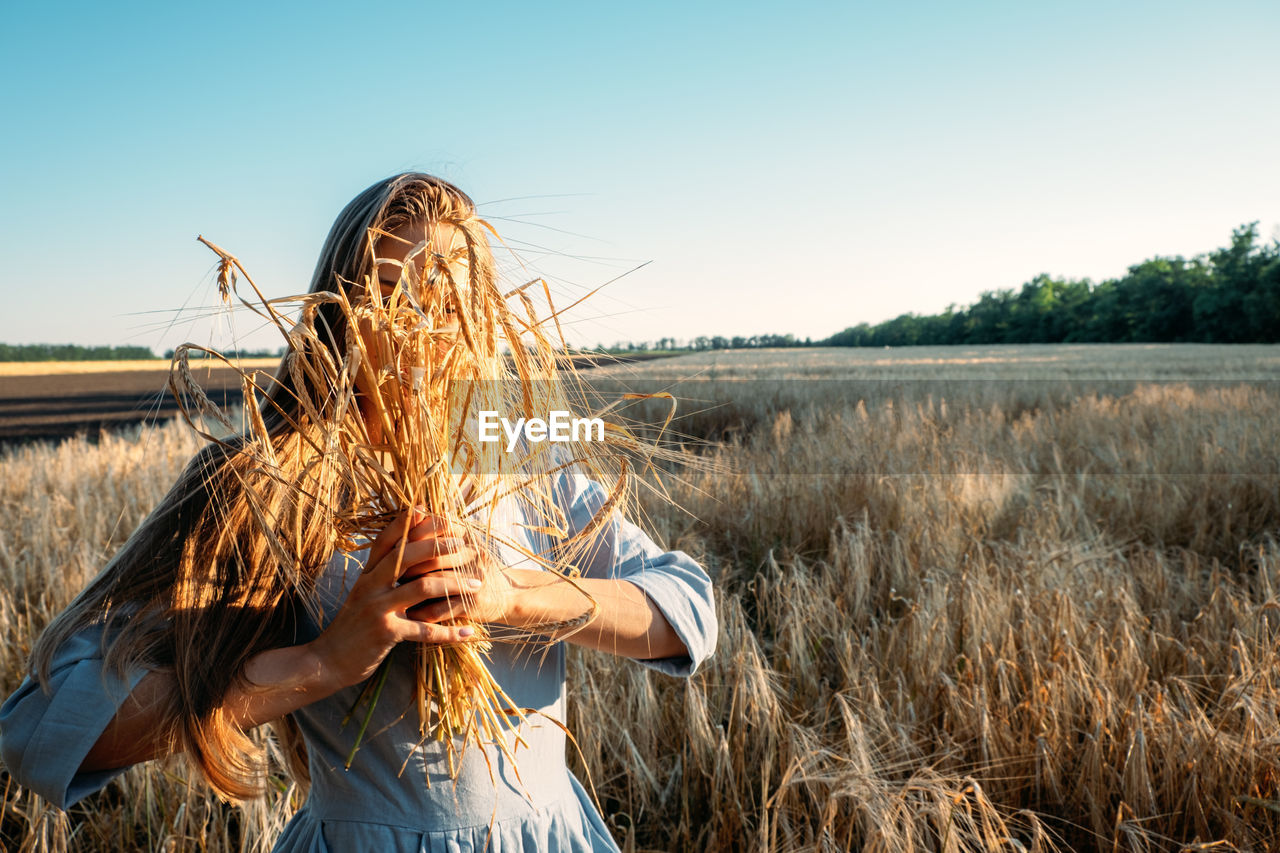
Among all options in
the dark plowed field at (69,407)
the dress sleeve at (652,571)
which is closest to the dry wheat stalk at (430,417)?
the dress sleeve at (652,571)

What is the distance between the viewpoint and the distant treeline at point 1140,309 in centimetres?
4228

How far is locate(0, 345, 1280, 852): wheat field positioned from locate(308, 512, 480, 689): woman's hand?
0.38 meters

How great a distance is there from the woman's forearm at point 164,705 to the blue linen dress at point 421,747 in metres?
0.02

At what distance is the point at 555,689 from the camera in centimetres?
104

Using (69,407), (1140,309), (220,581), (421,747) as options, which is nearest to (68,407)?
(69,407)

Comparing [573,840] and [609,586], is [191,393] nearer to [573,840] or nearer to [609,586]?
[609,586]

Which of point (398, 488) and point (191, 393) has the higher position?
point (191, 393)

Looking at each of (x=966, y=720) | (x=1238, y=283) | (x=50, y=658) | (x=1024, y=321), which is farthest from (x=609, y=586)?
(x=1024, y=321)

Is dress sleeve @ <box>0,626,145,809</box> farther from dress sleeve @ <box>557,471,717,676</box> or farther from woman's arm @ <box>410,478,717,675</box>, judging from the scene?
dress sleeve @ <box>557,471,717,676</box>

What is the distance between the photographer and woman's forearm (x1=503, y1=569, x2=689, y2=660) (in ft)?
2.56

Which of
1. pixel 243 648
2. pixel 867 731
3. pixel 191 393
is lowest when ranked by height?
pixel 867 731

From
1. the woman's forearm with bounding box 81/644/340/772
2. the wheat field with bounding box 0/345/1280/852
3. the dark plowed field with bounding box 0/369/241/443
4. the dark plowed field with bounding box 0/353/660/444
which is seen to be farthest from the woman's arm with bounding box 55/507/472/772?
the dark plowed field with bounding box 0/369/241/443

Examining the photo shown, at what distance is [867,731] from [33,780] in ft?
5.47

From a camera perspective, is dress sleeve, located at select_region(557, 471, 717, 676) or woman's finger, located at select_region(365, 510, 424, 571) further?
dress sleeve, located at select_region(557, 471, 717, 676)
